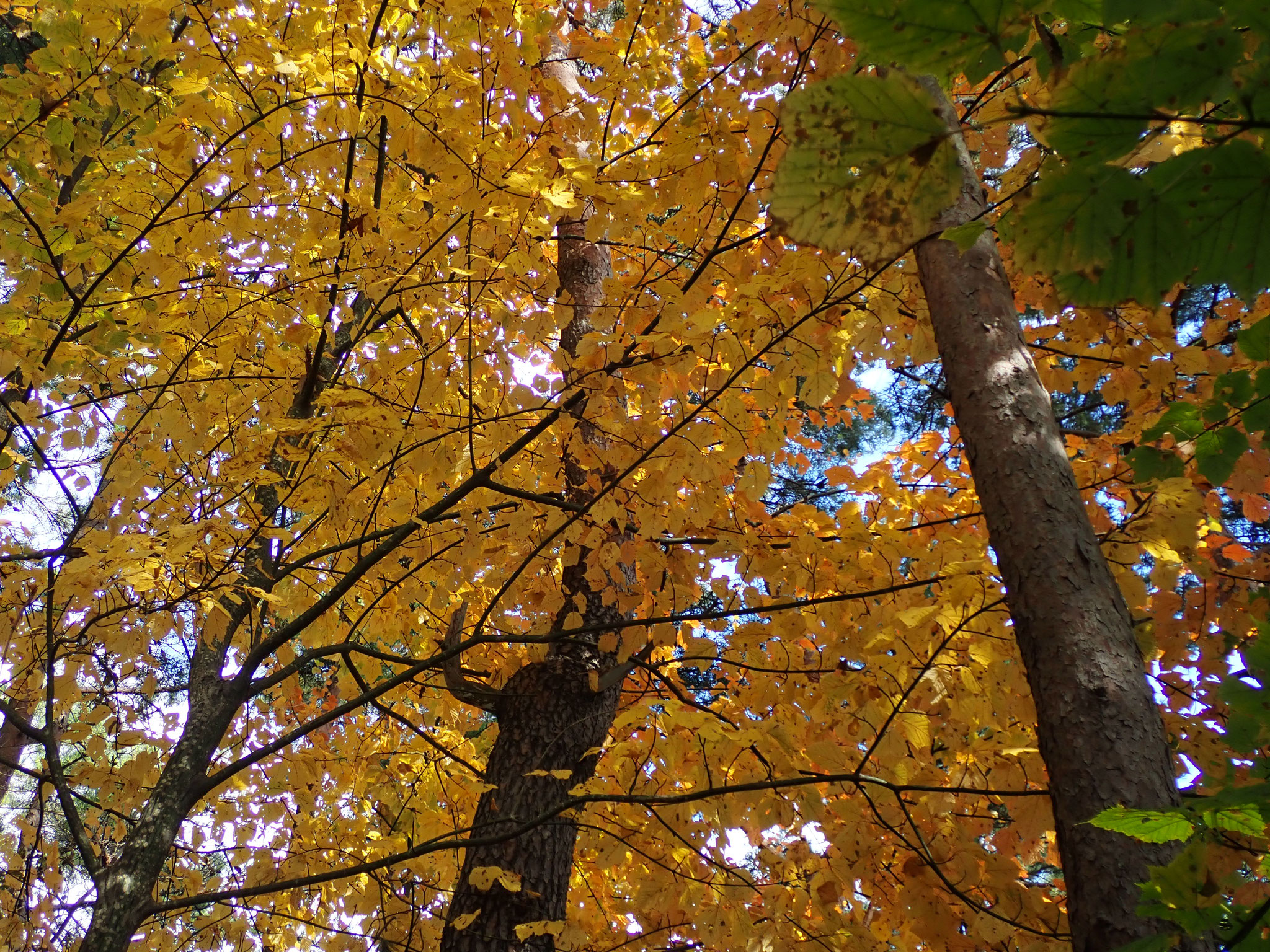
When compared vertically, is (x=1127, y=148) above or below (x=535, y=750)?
below

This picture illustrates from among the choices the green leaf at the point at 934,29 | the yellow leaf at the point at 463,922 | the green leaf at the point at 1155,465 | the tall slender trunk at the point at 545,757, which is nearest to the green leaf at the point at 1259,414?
the green leaf at the point at 1155,465

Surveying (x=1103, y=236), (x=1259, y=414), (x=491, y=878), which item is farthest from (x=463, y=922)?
(x=1103, y=236)

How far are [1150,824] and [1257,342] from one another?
0.75m

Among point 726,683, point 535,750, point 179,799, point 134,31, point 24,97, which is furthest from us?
point 726,683

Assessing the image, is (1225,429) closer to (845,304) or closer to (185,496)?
(845,304)

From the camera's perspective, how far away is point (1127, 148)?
1.52 ft

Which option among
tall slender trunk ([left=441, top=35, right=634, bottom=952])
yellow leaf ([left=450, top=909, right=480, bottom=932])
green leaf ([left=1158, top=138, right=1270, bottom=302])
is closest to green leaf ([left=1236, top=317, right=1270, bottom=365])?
green leaf ([left=1158, top=138, right=1270, bottom=302])

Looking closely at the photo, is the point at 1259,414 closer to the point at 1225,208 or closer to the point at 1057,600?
the point at 1057,600

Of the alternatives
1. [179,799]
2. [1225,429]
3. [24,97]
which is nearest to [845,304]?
[1225,429]

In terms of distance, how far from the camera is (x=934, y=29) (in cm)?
46

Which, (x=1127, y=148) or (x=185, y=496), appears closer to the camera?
(x=1127, y=148)

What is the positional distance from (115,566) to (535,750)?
5.43 feet

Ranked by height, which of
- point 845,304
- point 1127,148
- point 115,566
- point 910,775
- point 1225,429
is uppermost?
point 845,304

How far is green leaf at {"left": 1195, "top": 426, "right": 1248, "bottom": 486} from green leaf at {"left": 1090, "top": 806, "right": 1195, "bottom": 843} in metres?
0.88
